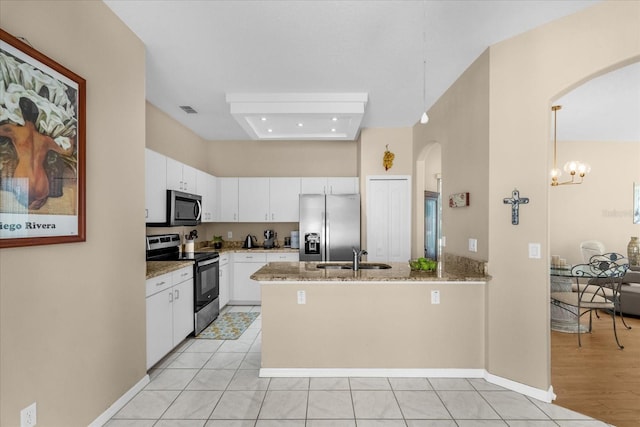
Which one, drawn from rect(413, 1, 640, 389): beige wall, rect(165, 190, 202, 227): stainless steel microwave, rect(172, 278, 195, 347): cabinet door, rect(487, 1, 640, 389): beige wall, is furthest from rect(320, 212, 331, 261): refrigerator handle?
rect(487, 1, 640, 389): beige wall

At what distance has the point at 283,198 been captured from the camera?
5.70m

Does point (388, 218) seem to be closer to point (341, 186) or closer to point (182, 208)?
point (341, 186)

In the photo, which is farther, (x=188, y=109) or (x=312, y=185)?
(x=312, y=185)

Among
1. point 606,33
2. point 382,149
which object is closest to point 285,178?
point 382,149

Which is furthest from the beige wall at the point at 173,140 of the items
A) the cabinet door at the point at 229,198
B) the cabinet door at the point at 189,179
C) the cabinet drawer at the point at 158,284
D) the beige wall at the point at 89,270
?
the cabinet drawer at the point at 158,284

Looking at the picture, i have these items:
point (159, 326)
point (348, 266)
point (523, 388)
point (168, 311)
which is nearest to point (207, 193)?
point (168, 311)

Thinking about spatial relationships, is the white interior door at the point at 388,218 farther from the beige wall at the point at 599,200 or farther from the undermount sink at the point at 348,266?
the beige wall at the point at 599,200

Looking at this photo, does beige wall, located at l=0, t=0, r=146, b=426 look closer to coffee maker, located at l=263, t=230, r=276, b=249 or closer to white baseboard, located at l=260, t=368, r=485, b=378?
white baseboard, located at l=260, t=368, r=485, b=378

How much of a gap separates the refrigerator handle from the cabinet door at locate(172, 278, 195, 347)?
2.06m

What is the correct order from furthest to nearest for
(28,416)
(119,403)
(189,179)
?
(189,179) → (119,403) → (28,416)

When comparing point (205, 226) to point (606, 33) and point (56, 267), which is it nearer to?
point (56, 267)

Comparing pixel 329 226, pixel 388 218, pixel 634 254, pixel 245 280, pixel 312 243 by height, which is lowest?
pixel 245 280

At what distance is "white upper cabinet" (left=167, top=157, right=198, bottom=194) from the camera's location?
395 cm

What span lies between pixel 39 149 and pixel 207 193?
3547mm
